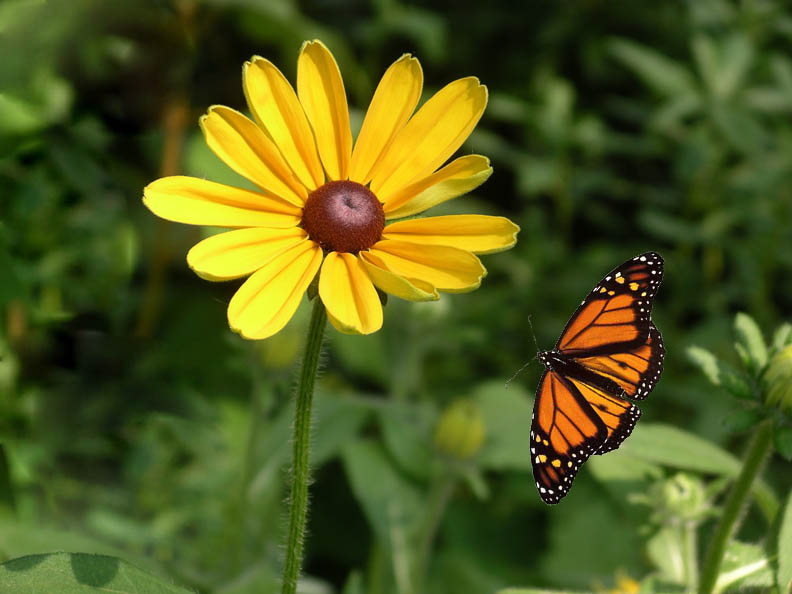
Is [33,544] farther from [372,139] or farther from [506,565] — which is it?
[506,565]

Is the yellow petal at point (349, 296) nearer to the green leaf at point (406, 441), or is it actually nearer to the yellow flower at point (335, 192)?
the yellow flower at point (335, 192)

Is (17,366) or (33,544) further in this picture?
(17,366)

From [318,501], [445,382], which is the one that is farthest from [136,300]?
[445,382]

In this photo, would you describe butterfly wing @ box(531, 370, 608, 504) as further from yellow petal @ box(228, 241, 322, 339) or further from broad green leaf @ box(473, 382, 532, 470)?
broad green leaf @ box(473, 382, 532, 470)

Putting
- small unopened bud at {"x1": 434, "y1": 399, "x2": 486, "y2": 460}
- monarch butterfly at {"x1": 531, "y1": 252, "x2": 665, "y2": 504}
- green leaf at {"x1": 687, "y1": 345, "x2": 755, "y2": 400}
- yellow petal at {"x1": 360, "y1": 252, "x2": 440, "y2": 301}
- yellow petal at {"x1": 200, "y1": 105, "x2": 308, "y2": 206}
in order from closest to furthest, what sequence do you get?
yellow petal at {"x1": 360, "y1": 252, "x2": 440, "y2": 301} < yellow petal at {"x1": 200, "y1": 105, "x2": 308, "y2": 206} < monarch butterfly at {"x1": 531, "y1": 252, "x2": 665, "y2": 504} < green leaf at {"x1": 687, "y1": 345, "x2": 755, "y2": 400} < small unopened bud at {"x1": 434, "y1": 399, "x2": 486, "y2": 460}

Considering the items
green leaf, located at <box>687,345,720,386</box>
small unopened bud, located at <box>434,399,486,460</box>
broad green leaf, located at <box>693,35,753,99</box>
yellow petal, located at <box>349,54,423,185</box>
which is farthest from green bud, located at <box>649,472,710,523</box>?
broad green leaf, located at <box>693,35,753,99</box>

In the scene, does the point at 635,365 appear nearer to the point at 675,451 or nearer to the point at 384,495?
the point at 675,451
